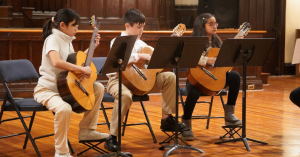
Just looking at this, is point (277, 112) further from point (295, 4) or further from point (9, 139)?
point (295, 4)

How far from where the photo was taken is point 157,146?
370 cm

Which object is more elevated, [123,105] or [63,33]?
[63,33]

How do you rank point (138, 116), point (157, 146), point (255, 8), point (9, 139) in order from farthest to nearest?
point (255, 8) → point (138, 116) → point (9, 139) → point (157, 146)

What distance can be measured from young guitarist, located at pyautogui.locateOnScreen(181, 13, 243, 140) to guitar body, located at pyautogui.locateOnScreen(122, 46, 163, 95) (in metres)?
0.46

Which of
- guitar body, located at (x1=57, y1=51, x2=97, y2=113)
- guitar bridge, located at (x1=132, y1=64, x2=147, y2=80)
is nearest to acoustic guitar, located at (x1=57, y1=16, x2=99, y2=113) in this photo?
guitar body, located at (x1=57, y1=51, x2=97, y2=113)

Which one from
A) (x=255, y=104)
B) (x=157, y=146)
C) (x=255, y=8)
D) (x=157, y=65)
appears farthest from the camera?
(x=255, y=8)

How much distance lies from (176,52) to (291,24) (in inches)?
287

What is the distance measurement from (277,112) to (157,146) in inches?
89.1

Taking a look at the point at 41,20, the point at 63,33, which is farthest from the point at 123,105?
the point at 41,20

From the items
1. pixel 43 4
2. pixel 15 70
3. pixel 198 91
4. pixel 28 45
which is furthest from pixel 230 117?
pixel 43 4

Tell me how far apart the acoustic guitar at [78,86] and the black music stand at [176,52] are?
0.54m

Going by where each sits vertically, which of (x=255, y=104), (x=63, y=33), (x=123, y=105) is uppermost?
(x=63, y=33)

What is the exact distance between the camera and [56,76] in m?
3.26

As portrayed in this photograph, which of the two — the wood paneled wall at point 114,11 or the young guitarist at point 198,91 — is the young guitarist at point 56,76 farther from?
the wood paneled wall at point 114,11
